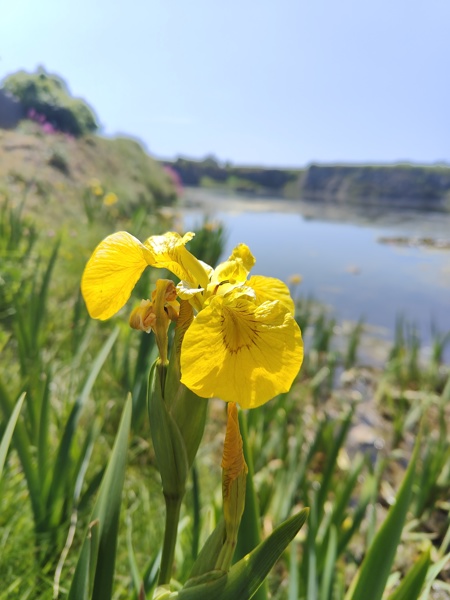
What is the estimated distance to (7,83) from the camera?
9586mm

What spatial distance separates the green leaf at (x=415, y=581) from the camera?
64 centimetres

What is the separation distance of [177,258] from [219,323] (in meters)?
0.14

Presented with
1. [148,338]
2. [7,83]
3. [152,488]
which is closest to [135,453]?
[152,488]

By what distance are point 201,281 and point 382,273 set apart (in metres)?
8.76

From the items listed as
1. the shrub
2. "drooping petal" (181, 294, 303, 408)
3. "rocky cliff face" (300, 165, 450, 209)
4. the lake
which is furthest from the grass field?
"rocky cliff face" (300, 165, 450, 209)

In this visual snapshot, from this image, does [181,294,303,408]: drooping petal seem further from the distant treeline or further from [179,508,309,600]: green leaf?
the distant treeline

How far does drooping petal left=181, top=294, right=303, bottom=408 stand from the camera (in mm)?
461

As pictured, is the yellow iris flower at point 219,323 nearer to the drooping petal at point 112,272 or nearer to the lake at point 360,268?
the drooping petal at point 112,272

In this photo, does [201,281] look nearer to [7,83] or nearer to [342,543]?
[342,543]

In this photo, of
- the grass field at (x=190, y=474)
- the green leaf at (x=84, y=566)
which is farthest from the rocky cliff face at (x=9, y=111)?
the green leaf at (x=84, y=566)

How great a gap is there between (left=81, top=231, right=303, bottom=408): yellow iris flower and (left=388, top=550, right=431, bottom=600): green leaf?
383mm

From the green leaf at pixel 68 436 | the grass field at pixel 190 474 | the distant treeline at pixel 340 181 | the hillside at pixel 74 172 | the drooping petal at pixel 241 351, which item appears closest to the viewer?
the drooping petal at pixel 241 351

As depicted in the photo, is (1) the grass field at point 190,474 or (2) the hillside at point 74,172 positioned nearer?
(1) the grass field at point 190,474

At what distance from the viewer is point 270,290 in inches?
24.6
